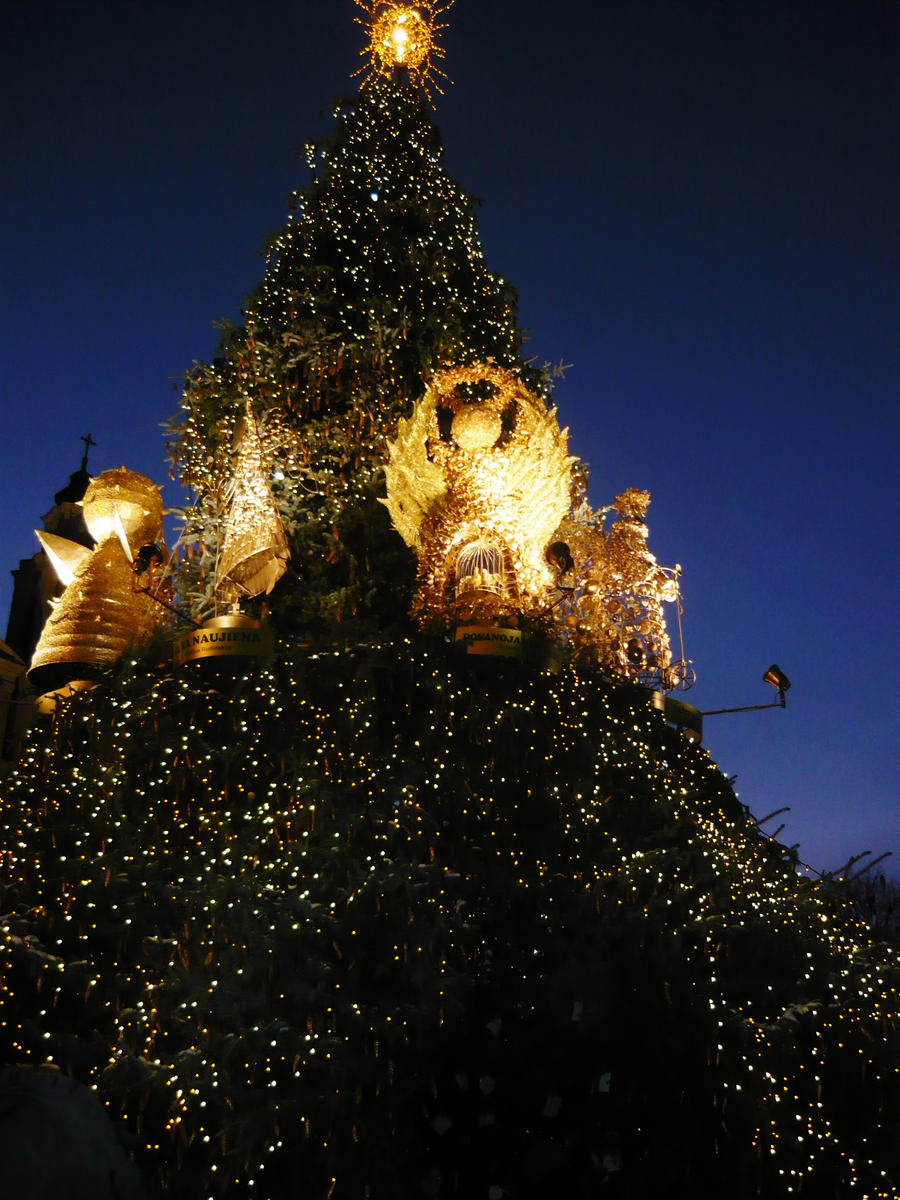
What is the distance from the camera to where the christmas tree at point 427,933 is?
533cm

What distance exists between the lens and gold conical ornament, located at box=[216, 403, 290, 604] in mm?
8742

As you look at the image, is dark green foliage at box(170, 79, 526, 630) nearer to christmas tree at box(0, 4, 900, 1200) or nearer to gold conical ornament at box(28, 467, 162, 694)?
gold conical ornament at box(28, 467, 162, 694)

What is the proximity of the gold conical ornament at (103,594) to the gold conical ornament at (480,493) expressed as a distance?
261 cm

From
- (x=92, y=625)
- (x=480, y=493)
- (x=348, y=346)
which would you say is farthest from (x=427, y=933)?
(x=348, y=346)

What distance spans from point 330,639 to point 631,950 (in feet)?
13.3

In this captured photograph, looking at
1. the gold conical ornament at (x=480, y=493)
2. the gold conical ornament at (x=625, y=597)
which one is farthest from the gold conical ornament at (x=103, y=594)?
the gold conical ornament at (x=625, y=597)

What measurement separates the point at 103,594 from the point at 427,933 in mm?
4554

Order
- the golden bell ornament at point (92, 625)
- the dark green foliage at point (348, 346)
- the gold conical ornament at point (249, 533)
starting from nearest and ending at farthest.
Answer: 1. the golden bell ornament at point (92, 625)
2. the gold conical ornament at point (249, 533)
3. the dark green foliage at point (348, 346)

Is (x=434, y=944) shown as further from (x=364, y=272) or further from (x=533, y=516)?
(x=364, y=272)

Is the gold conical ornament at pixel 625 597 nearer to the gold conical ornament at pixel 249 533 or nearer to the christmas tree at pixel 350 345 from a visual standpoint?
the christmas tree at pixel 350 345

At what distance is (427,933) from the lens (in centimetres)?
594

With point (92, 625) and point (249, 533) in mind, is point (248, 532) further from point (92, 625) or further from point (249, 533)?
point (92, 625)

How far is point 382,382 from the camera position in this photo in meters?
11.1

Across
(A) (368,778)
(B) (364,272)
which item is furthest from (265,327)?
(A) (368,778)
